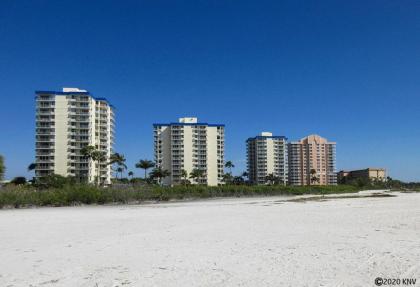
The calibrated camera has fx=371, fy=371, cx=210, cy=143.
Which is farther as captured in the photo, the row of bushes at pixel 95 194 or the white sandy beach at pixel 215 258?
the row of bushes at pixel 95 194

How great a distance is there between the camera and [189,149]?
487 feet

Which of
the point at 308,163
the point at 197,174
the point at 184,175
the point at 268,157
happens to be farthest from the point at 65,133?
the point at 308,163

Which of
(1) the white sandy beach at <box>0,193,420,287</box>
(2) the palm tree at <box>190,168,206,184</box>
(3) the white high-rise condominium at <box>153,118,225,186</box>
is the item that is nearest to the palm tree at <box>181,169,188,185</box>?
(2) the palm tree at <box>190,168,206,184</box>

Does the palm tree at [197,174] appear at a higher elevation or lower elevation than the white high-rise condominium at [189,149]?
lower

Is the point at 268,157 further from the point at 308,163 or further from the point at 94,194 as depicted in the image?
the point at 94,194

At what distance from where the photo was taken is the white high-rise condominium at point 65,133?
4412 inches

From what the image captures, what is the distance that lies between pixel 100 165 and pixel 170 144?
114 ft

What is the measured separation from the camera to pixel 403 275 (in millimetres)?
7645

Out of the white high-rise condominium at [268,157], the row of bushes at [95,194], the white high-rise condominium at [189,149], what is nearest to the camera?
the row of bushes at [95,194]

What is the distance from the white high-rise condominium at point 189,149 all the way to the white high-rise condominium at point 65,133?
3347 centimetres

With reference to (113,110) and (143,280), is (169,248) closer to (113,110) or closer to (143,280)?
(143,280)

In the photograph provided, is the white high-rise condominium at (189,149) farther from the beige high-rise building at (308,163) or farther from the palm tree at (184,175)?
the beige high-rise building at (308,163)

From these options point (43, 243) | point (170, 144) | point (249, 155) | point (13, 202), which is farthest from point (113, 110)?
point (43, 243)

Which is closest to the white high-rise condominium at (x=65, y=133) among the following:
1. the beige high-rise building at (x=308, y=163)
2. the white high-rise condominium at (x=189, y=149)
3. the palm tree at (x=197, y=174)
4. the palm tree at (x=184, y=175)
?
the palm tree at (x=184, y=175)
